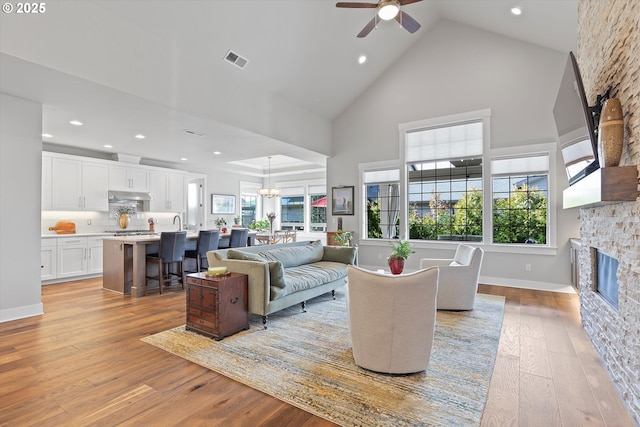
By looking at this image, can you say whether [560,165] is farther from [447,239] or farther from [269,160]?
[269,160]

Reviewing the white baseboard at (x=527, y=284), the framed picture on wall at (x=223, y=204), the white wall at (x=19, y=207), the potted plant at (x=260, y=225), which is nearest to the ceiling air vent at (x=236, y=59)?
the white wall at (x=19, y=207)

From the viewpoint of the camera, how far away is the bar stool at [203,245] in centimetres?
580

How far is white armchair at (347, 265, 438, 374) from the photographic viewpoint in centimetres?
235

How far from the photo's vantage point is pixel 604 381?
2.43 meters

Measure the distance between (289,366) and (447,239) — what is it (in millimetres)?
4738

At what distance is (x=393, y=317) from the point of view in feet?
7.75

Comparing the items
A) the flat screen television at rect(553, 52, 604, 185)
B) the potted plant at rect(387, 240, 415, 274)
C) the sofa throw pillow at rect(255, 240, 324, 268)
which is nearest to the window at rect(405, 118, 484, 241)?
the sofa throw pillow at rect(255, 240, 324, 268)

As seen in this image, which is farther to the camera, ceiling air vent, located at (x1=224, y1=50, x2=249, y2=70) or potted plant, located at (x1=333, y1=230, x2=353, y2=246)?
potted plant, located at (x1=333, y1=230, x2=353, y2=246)

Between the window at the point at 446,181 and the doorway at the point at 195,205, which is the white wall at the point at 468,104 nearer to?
the window at the point at 446,181

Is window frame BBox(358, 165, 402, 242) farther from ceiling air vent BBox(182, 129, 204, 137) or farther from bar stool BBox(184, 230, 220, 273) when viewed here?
ceiling air vent BBox(182, 129, 204, 137)

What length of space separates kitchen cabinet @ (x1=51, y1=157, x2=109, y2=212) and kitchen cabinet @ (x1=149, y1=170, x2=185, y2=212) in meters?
1.06

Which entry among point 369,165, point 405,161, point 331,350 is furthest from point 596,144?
point 369,165

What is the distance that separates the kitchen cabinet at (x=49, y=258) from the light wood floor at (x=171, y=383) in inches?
91.7

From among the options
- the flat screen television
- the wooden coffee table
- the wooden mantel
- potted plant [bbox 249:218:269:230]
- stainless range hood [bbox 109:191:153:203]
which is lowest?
the wooden coffee table
